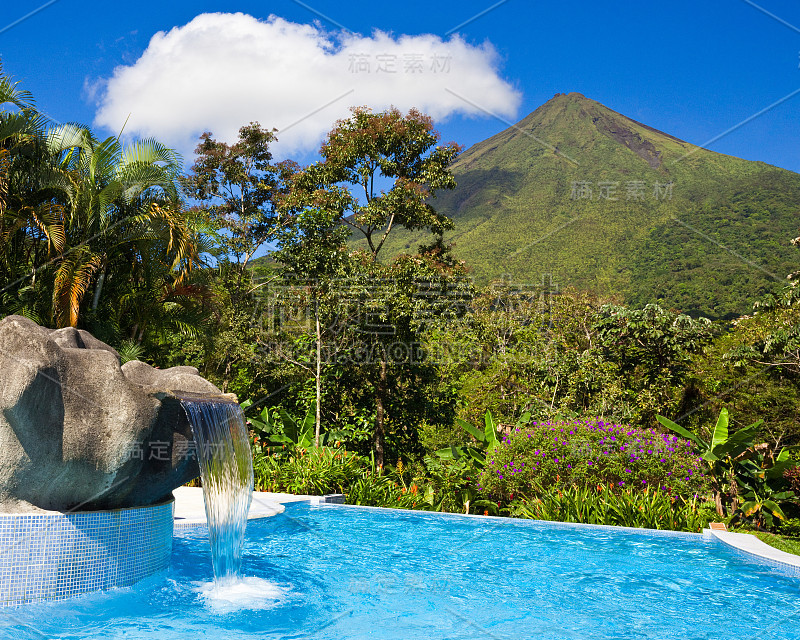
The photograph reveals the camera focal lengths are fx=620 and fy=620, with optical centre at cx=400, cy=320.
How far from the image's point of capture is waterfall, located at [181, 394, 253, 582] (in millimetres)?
5754

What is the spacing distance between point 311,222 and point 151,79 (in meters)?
3.94

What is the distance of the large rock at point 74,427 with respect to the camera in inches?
187

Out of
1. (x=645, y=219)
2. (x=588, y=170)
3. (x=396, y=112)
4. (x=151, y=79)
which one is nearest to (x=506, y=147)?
(x=588, y=170)

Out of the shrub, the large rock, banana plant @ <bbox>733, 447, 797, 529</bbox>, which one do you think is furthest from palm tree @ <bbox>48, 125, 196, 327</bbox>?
banana plant @ <bbox>733, 447, 797, 529</bbox>

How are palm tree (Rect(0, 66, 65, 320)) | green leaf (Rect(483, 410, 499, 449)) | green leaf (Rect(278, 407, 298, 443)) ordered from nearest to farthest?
palm tree (Rect(0, 66, 65, 320))
green leaf (Rect(483, 410, 499, 449))
green leaf (Rect(278, 407, 298, 443))

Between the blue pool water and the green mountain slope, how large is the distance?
6877 mm

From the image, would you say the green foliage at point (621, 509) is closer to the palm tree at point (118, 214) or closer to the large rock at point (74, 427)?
the large rock at point (74, 427)

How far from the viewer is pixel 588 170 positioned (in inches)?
1984

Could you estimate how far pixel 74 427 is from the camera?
495 centimetres

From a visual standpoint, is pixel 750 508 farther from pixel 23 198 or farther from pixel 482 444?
pixel 23 198

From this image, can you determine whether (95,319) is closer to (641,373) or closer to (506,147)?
(641,373)

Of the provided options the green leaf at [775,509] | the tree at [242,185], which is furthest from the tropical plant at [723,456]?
the tree at [242,185]

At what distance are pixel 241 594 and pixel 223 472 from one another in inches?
46.3

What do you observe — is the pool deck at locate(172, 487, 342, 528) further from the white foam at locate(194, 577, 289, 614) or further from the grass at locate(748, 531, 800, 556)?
the grass at locate(748, 531, 800, 556)
